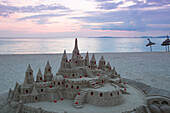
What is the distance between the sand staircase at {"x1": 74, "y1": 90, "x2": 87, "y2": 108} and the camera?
29.7 metres

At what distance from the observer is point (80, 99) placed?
30.5 metres

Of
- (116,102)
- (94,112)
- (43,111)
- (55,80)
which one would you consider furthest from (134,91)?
(43,111)

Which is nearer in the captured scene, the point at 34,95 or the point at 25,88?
the point at 34,95

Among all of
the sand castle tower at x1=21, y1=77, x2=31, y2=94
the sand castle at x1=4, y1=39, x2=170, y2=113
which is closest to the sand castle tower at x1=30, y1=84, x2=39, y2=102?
the sand castle at x1=4, y1=39, x2=170, y2=113

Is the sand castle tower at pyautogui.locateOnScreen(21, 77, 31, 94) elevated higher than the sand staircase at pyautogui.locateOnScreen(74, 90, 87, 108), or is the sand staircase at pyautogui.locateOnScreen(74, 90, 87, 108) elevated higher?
the sand castle tower at pyautogui.locateOnScreen(21, 77, 31, 94)

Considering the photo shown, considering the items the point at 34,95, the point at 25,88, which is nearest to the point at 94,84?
the point at 34,95

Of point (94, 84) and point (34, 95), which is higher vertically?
point (94, 84)

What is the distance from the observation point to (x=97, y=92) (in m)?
30.8

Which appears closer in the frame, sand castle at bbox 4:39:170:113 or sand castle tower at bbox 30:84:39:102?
sand castle at bbox 4:39:170:113

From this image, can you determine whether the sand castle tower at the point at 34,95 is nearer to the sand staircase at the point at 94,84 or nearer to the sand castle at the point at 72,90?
the sand castle at the point at 72,90

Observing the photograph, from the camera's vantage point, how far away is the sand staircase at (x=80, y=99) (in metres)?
29.7

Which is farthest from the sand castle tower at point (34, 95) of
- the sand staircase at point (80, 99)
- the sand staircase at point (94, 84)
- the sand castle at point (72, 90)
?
the sand staircase at point (94, 84)

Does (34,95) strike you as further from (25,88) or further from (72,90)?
(72,90)

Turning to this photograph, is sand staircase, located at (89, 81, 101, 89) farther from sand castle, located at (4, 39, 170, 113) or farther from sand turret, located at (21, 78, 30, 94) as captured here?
sand turret, located at (21, 78, 30, 94)
